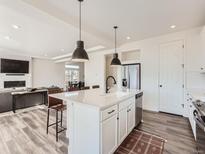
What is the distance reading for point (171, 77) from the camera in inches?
158

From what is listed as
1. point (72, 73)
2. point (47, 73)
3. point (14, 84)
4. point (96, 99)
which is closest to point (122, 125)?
point (96, 99)

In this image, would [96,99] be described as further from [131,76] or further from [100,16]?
[131,76]

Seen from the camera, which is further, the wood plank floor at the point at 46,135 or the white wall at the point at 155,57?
the white wall at the point at 155,57

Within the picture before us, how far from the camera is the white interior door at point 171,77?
385 cm

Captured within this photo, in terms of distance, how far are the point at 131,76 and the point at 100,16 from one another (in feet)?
10.00

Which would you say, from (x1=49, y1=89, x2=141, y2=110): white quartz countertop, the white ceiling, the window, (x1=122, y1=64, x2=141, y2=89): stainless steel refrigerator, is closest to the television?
the white ceiling

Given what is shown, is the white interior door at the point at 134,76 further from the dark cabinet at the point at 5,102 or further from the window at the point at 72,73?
the window at the point at 72,73

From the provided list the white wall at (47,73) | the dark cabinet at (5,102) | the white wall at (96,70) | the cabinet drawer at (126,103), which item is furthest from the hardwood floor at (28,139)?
the white wall at (47,73)

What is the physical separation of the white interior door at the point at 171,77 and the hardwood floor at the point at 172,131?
1.21 feet

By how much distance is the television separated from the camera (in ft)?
19.2

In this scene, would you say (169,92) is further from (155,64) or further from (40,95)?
(40,95)

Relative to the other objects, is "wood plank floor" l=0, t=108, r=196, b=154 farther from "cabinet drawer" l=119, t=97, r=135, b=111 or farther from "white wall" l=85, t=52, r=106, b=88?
"white wall" l=85, t=52, r=106, b=88

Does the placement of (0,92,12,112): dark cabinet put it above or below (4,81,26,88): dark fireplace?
below

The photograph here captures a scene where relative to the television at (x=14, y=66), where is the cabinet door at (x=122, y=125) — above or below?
below
